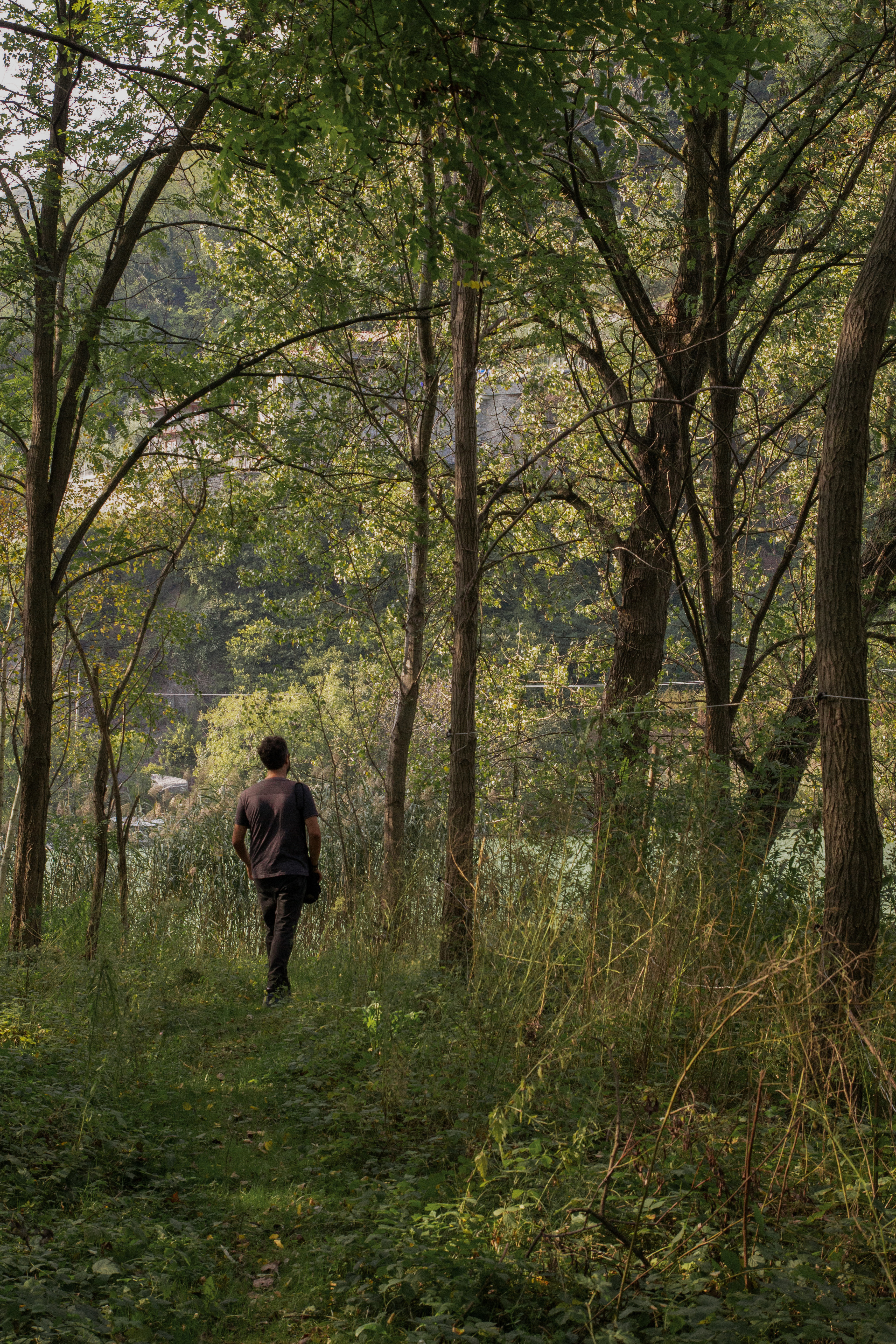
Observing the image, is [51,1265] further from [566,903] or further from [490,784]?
[490,784]

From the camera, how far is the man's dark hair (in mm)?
6312

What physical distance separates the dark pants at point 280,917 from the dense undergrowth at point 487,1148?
442 mm

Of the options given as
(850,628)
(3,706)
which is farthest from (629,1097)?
(3,706)

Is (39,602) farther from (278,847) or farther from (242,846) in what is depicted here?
(278,847)

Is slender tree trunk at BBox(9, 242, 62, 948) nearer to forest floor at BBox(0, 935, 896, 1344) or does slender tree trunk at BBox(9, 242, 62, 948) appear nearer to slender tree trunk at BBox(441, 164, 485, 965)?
forest floor at BBox(0, 935, 896, 1344)

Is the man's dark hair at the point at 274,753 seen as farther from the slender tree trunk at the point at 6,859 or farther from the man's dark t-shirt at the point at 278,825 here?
the slender tree trunk at the point at 6,859

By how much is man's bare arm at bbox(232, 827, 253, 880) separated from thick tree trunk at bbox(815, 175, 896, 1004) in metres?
3.04

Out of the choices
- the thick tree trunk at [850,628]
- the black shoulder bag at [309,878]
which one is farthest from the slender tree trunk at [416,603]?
the thick tree trunk at [850,628]

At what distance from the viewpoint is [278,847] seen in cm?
610

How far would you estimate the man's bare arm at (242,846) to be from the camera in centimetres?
624

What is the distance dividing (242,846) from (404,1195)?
3.41 meters

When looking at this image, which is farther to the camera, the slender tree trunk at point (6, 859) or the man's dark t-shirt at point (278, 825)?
the slender tree trunk at point (6, 859)

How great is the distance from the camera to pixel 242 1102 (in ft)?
14.2

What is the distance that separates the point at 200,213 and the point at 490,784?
22.6 feet
